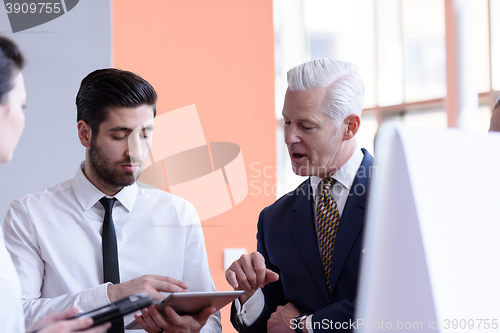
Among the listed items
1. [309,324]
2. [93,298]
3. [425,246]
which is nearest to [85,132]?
[93,298]

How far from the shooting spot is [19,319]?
45.9 inches

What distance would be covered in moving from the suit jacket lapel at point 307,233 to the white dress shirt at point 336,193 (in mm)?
44

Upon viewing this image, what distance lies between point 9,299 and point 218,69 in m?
2.64

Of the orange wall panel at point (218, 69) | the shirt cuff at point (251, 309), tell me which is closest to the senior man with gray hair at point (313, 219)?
the shirt cuff at point (251, 309)

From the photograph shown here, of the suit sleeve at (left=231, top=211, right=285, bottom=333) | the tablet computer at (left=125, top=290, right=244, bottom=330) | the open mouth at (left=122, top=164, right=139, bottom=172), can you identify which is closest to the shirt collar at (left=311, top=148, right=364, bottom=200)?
the suit sleeve at (left=231, top=211, right=285, bottom=333)

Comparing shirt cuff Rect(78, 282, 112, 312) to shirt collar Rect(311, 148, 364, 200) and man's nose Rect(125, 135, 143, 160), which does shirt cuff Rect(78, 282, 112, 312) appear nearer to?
man's nose Rect(125, 135, 143, 160)

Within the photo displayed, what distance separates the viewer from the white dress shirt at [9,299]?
3.59ft

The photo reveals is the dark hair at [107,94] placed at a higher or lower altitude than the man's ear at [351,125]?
higher

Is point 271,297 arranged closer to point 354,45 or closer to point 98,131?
point 98,131

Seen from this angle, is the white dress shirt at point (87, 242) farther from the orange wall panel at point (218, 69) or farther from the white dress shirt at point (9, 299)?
the orange wall panel at point (218, 69)

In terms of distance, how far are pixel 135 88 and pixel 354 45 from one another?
5011 millimetres

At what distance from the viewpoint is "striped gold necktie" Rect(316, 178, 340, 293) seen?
1.58m

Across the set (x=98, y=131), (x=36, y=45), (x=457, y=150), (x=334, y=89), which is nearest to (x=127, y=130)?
(x=98, y=131)

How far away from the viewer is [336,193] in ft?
5.50
